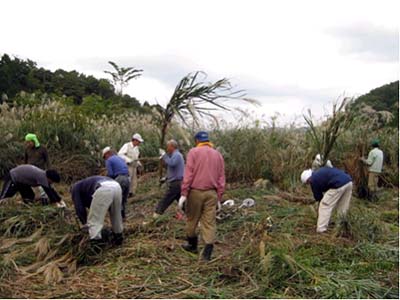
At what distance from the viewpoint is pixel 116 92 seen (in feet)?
101

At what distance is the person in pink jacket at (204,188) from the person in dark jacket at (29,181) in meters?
1.85

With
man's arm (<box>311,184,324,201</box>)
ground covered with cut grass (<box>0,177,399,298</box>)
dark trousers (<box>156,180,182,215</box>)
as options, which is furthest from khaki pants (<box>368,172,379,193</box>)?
dark trousers (<box>156,180,182,215</box>)

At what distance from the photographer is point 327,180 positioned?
23.7 feet

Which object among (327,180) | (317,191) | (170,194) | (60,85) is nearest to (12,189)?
(170,194)

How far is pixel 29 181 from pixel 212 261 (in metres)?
3.07

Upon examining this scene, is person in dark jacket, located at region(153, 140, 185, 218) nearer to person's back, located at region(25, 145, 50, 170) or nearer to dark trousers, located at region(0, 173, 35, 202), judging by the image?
dark trousers, located at region(0, 173, 35, 202)

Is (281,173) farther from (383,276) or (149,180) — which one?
(383,276)

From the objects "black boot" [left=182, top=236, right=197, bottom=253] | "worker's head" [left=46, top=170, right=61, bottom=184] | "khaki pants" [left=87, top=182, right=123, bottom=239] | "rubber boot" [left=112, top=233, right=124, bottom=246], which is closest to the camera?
"khaki pants" [left=87, top=182, right=123, bottom=239]

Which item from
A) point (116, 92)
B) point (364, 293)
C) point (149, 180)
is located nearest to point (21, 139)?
point (149, 180)

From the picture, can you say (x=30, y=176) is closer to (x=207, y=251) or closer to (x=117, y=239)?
(x=117, y=239)

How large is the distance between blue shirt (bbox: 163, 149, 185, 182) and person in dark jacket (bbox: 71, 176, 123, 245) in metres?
1.30

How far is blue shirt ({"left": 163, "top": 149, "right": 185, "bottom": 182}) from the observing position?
7.48 m

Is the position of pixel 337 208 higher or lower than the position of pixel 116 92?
lower

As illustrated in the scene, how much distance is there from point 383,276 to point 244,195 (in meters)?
4.61
